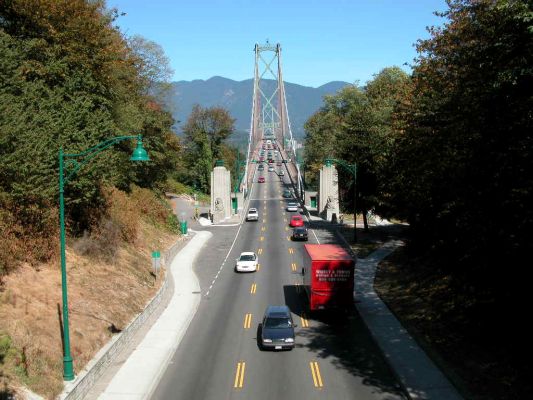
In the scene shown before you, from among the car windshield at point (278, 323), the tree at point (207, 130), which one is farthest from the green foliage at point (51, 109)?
the tree at point (207, 130)

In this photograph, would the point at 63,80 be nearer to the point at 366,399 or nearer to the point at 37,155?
the point at 37,155

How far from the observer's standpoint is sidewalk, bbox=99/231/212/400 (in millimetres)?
18800

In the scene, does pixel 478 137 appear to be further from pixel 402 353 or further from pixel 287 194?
pixel 287 194

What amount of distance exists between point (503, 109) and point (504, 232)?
437 cm

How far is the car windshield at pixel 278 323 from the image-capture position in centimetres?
2362

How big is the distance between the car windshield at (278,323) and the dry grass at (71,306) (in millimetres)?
6560

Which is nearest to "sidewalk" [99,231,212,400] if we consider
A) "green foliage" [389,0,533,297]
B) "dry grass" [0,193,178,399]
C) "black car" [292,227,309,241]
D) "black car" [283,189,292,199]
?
"dry grass" [0,193,178,399]

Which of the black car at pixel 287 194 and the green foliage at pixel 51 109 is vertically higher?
the green foliage at pixel 51 109

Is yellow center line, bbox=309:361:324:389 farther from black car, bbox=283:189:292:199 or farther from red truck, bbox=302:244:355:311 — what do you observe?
black car, bbox=283:189:292:199

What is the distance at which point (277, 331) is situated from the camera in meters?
23.2

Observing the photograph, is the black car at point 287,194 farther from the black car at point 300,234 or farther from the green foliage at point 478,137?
the green foliage at point 478,137

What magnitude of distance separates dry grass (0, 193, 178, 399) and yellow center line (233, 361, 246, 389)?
560 centimetres

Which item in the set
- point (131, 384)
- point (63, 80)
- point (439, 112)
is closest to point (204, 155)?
point (63, 80)

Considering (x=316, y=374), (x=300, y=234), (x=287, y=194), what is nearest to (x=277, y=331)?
(x=316, y=374)
